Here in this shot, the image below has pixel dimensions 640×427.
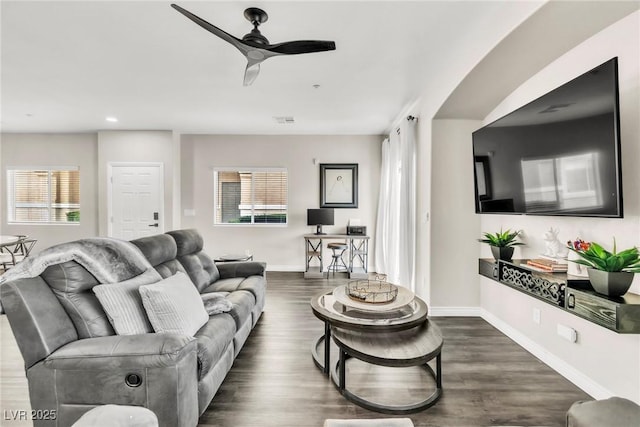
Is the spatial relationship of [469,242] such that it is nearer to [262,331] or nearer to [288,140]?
[262,331]

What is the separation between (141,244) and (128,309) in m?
0.82

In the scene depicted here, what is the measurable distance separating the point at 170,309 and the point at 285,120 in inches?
142

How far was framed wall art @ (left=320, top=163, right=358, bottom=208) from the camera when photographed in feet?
18.3

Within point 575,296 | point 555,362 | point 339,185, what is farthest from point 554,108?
point 339,185

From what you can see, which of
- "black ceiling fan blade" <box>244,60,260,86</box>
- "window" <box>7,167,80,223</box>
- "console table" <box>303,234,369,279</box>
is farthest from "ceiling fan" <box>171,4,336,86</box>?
"window" <box>7,167,80,223</box>

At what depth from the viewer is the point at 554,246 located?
2.18 meters

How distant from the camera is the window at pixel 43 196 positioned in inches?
221

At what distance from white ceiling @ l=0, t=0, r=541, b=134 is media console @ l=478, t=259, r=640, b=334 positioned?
5.50ft

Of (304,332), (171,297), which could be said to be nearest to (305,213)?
(304,332)

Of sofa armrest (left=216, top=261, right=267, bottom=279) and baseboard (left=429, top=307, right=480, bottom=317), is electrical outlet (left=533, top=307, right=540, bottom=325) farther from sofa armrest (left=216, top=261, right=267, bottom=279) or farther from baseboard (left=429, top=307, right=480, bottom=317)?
sofa armrest (left=216, top=261, right=267, bottom=279)

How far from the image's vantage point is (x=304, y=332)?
294 cm

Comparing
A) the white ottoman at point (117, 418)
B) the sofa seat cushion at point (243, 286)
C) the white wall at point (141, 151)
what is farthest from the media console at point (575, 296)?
the white wall at point (141, 151)

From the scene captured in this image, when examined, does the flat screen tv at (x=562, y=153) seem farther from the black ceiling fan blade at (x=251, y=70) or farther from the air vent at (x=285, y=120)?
the air vent at (x=285, y=120)

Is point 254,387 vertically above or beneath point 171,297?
beneath
